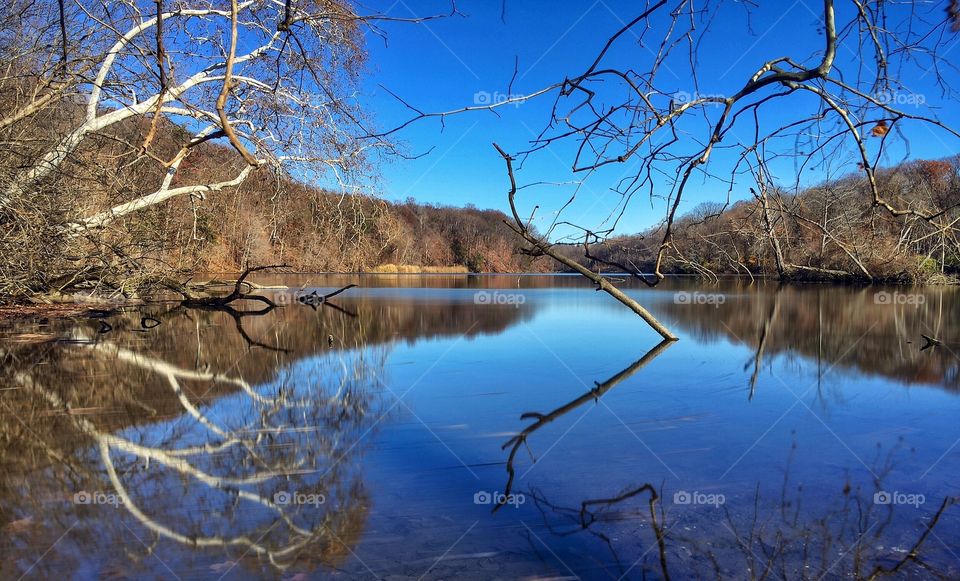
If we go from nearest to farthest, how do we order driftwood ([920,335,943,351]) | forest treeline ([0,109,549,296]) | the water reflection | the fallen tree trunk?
the water reflection → the fallen tree trunk → forest treeline ([0,109,549,296]) → driftwood ([920,335,943,351])

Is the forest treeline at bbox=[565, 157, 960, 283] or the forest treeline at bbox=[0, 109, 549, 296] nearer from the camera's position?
the forest treeline at bbox=[565, 157, 960, 283]

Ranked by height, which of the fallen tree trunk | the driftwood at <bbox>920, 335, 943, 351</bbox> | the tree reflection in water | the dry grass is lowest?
the tree reflection in water

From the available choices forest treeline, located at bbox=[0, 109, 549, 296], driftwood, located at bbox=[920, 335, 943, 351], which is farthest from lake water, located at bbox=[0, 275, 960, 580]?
forest treeline, located at bbox=[0, 109, 549, 296]

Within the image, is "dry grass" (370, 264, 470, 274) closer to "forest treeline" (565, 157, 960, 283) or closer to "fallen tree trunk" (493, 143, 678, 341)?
"fallen tree trunk" (493, 143, 678, 341)

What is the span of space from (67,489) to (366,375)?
112 inches

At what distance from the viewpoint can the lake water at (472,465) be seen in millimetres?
1990

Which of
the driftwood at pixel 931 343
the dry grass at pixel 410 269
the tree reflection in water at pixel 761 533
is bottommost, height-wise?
the tree reflection in water at pixel 761 533

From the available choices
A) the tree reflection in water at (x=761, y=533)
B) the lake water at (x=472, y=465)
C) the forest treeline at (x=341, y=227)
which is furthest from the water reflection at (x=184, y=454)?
the forest treeline at (x=341, y=227)

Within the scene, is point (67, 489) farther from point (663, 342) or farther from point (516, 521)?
point (663, 342)

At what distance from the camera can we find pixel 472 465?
288cm

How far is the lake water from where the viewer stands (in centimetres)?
199

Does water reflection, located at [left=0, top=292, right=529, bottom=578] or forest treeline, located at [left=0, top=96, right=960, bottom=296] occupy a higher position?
forest treeline, located at [left=0, top=96, right=960, bottom=296]

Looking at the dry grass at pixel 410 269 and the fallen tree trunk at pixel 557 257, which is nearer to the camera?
the fallen tree trunk at pixel 557 257

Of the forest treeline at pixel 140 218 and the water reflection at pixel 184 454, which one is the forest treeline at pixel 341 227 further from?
the water reflection at pixel 184 454
